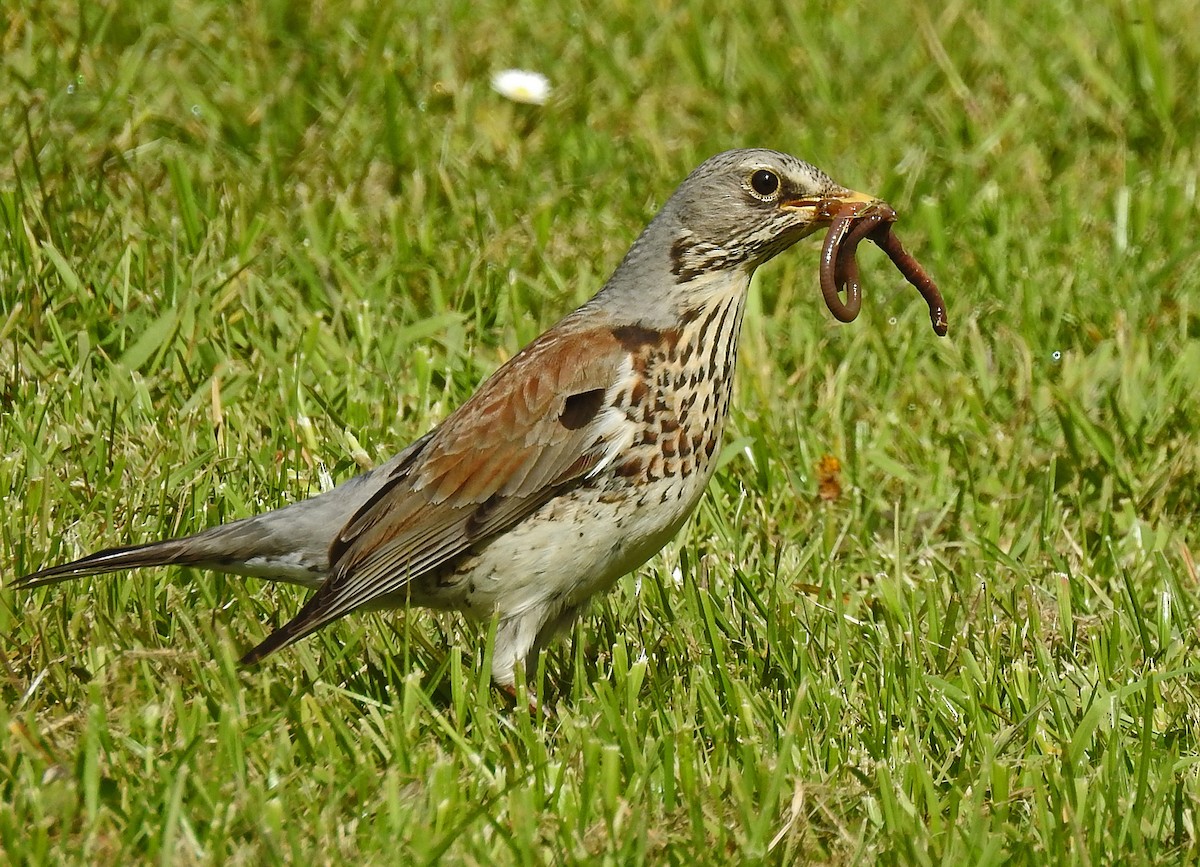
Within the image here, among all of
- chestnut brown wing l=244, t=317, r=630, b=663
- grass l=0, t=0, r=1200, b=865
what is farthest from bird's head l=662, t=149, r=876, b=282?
grass l=0, t=0, r=1200, b=865

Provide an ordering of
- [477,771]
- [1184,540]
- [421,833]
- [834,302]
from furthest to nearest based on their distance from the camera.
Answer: [1184,540]
[834,302]
[477,771]
[421,833]

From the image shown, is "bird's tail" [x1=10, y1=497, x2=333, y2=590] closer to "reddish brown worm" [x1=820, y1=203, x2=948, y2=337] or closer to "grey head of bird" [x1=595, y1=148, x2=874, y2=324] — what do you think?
"grey head of bird" [x1=595, y1=148, x2=874, y2=324]

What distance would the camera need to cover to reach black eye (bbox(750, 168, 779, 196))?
4.68 meters

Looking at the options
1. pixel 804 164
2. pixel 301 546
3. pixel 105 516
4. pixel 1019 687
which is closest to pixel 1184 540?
pixel 1019 687

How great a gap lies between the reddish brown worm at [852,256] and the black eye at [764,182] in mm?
173

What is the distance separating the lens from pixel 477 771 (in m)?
4.16

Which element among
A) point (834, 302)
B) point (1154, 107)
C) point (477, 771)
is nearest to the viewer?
point (477, 771)

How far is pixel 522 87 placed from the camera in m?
8.10

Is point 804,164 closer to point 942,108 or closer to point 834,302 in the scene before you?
point 834,302

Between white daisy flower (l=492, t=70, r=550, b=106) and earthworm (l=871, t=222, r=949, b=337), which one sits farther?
white daisy flower (l=492, t=70, r=550, b=106)

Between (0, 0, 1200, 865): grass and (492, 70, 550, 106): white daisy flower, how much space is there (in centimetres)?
6

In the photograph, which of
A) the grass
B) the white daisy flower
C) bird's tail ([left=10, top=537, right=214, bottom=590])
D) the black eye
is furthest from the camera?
the white daisy flower

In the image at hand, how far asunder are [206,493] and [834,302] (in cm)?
190

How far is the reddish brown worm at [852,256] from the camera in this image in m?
4.73
